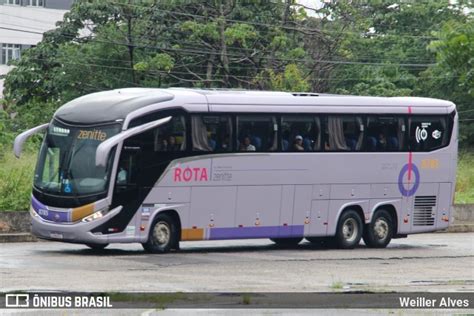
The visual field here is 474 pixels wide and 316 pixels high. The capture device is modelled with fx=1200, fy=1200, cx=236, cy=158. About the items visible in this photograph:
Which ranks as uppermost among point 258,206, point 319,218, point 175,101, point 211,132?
point 175,101

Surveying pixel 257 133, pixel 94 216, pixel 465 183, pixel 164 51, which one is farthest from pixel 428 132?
Result: pixel 164 51

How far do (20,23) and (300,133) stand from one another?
58244mm

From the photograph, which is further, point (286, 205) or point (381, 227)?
point (381, 227)

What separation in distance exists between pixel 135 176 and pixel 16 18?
60181 millimetres

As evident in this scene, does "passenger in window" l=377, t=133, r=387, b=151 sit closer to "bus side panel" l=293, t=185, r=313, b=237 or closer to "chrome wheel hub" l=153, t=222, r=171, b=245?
"bus side panel" l=293, t=185, r=313, b=237

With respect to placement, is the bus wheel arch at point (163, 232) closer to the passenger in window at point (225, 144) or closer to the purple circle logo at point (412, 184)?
the passenger in window at point (225, 144)

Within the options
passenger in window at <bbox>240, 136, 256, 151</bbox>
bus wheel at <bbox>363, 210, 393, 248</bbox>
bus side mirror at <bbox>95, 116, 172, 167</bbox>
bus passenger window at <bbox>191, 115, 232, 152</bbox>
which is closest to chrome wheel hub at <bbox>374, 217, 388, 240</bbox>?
bus wheel at <bbox>363, 210, 393, 248</bbox>

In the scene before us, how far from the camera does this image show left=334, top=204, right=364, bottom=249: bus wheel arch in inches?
1056

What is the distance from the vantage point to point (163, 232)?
935 inches

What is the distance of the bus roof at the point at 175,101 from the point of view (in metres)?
23.1

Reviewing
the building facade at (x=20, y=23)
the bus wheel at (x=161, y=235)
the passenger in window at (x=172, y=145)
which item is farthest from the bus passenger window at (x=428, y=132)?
the building facade at (x=20, y=23)

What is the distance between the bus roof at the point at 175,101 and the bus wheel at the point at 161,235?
2.23 meters

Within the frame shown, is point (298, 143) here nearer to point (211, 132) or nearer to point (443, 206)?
point (211, 132)

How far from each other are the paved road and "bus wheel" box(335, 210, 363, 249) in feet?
1.67
